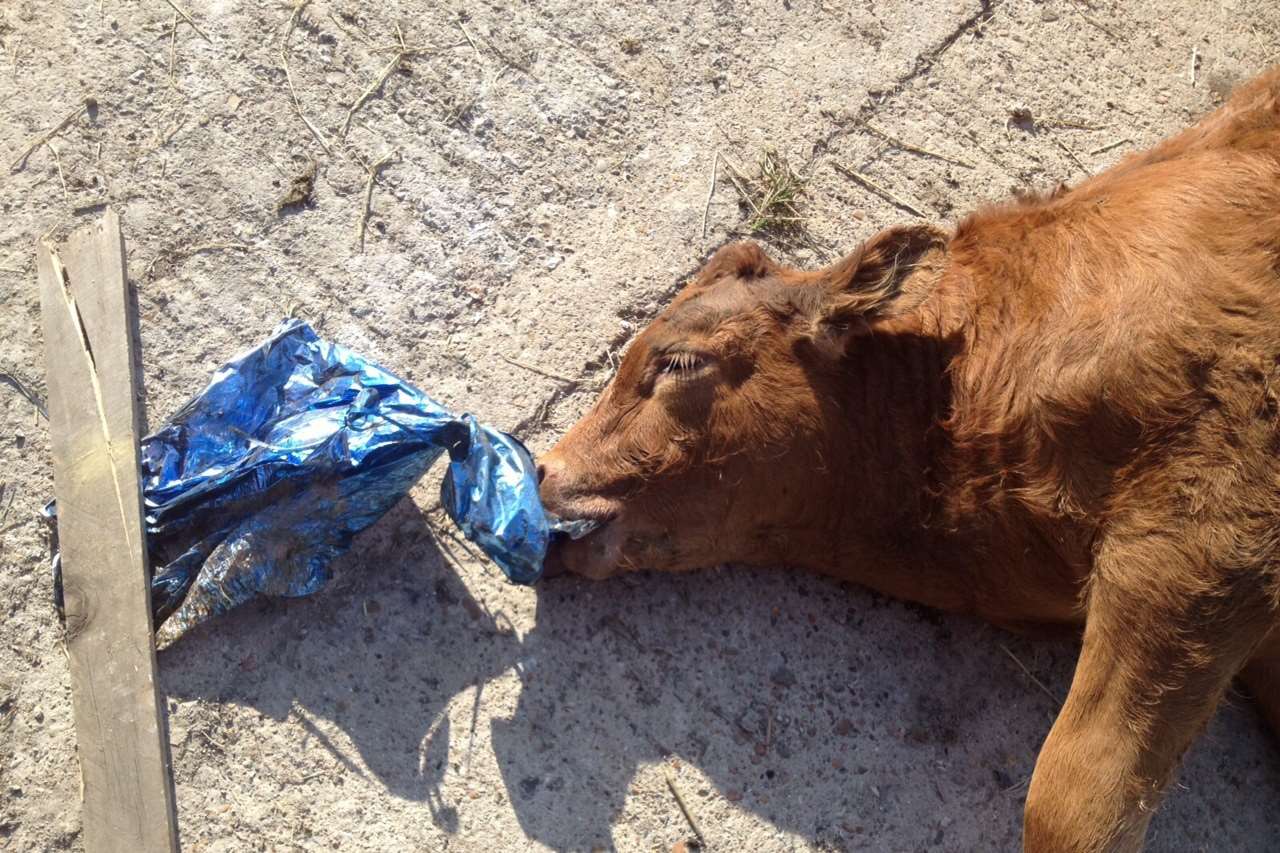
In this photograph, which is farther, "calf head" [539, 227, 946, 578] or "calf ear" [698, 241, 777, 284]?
"calf ear" [698, 241, 777, 284]

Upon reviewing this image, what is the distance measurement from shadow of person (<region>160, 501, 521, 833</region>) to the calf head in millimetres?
482

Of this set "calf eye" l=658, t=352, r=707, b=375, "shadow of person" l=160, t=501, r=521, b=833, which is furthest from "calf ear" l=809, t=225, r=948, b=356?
"shadow of person" l=160, t=501, r=521, b=833

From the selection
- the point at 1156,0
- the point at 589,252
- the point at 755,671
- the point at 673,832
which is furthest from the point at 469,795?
A: the point at 1156,0

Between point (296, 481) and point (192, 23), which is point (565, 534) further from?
point (192, 23)

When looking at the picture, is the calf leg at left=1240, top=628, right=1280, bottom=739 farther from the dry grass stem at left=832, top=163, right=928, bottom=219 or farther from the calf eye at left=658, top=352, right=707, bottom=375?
the calf eye at left=658, top=352, right=707, bottom=375

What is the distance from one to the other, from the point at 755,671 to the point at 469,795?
1.19 m

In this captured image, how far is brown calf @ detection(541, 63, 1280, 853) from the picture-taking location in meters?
3.46

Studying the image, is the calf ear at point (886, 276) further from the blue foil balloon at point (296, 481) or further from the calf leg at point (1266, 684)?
the calf leg at point (1266, 684)

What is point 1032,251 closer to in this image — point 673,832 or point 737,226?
point 737,226

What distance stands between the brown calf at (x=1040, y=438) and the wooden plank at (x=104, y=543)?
1.56 m

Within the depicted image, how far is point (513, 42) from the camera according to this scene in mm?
5355

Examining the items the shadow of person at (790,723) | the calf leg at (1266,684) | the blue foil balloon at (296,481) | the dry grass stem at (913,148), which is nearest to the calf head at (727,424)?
the blue foil balloon at (296,481)

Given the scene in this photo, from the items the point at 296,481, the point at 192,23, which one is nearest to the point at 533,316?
the point at 296,481

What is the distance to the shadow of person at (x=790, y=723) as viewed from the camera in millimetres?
4012
